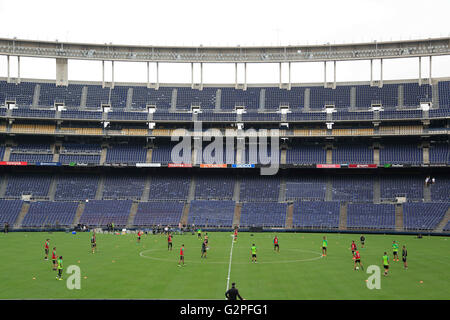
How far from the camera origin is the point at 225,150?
255 ft

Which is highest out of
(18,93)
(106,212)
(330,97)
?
(18,93)

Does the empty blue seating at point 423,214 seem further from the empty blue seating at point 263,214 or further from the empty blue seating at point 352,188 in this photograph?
the empty blue seating at point 263,214

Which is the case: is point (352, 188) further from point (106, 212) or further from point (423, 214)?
→ point (106, 212)

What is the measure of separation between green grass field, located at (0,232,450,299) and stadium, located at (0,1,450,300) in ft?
37.1

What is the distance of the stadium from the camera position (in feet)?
216

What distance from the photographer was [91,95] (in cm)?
8106

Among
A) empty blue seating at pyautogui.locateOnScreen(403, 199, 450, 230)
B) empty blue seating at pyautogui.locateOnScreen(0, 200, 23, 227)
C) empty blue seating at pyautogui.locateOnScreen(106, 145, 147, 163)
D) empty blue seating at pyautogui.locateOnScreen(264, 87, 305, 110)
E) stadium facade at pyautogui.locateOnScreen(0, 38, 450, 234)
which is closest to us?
empty blue seating at pyautogui.locateOnScreen(403, 199, 450, 230)

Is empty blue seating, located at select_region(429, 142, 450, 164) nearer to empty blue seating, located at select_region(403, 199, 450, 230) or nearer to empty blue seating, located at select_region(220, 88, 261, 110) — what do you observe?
empty blue seating, located at select_region(403, 199, 450, 230)

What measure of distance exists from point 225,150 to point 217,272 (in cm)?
4824

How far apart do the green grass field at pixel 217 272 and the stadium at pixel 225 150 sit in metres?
11.3

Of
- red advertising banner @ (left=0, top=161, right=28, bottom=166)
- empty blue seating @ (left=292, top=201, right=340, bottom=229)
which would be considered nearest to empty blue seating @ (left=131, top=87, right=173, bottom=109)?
red advertising banner @ (left=0, top=161, right=28, bottom=166)

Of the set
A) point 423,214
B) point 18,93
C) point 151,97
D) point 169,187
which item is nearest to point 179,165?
point 169,187

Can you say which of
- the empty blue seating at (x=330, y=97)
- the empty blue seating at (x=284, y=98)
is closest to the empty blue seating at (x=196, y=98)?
the empty blue seating at (x=284, y=98)
